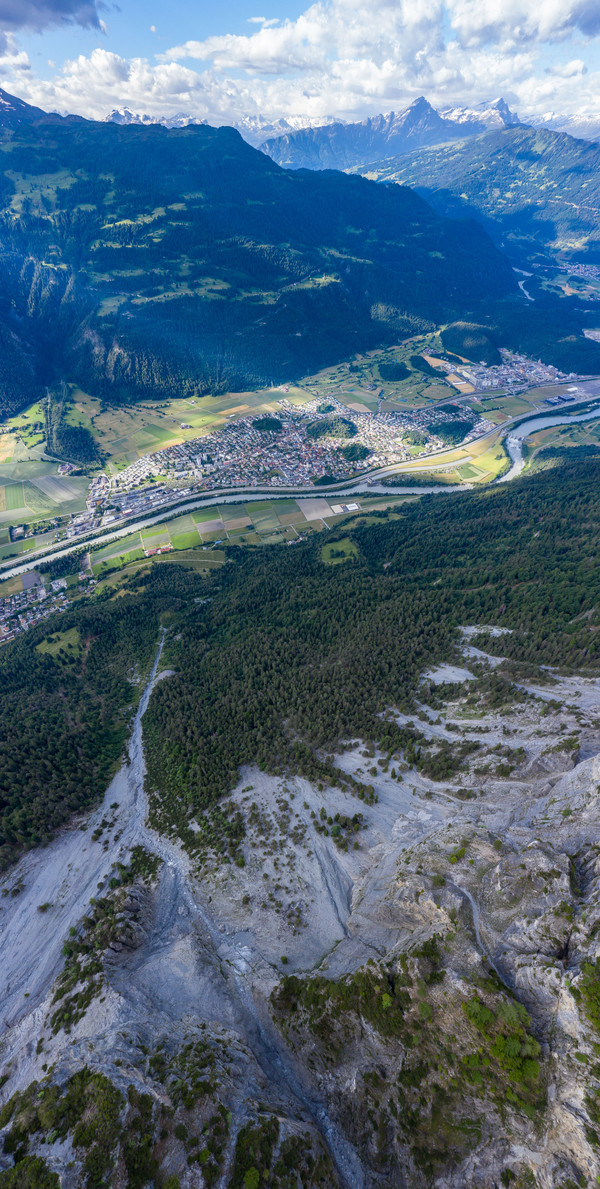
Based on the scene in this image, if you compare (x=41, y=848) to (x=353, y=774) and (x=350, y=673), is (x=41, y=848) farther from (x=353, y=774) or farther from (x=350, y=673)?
(x=350, y=673)

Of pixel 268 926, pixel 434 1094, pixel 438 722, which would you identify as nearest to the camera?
pixel 434 1094

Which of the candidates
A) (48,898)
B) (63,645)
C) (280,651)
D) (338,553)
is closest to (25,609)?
(63,645)

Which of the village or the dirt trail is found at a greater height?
the village

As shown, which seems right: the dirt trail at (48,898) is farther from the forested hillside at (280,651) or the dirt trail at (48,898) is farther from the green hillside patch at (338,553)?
the green hillside patch at (338,553)

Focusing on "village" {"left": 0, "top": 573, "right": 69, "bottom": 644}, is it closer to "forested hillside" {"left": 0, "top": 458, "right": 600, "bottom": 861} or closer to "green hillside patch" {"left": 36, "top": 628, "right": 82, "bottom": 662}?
"forested hillside" {"left": 0, "top": 458, "right": 600, "bottom": 861}

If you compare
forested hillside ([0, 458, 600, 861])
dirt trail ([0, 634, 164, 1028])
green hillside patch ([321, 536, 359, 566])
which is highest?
green hillside patch ([321, 536, 359, 566])

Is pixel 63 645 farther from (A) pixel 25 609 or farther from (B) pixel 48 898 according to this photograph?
(B) pixel 48 898

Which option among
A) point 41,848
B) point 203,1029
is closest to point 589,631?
point 203,1029

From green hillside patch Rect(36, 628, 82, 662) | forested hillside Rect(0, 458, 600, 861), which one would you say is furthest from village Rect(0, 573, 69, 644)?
green hillside patch Rect(36, 628, 82, 662)

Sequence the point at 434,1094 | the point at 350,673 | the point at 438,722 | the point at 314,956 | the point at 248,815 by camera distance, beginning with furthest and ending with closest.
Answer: the point at 350,673 → the point at 438,722 → the point at 248,815 → the point at 314,956 → the point at 434,1094
